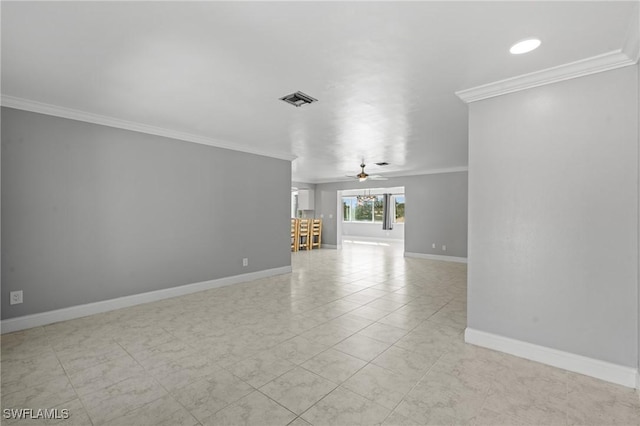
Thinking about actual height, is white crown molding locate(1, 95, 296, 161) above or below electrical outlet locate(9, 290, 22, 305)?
above

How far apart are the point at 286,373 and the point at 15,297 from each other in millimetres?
2979

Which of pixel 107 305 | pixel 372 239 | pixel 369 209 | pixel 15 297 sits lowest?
pixel 372 239

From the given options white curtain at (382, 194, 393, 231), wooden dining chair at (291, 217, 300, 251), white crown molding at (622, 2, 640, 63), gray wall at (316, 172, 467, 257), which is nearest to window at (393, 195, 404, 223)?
white curtain at (382, 194, 393, 231)

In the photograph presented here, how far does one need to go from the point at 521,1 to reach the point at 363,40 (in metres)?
0.86

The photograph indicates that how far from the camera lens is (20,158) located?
3.11 meters

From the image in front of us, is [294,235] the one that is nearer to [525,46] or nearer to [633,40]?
[525,46]

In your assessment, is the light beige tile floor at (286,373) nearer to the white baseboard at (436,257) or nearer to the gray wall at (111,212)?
the gray wall at (111,212)

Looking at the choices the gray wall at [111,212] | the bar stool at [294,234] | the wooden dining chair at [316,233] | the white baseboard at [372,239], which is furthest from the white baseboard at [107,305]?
the white baseboard at [372,239]

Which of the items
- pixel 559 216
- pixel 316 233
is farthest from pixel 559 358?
pixel 316 233

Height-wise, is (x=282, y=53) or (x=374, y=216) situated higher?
(x=282, y=53)

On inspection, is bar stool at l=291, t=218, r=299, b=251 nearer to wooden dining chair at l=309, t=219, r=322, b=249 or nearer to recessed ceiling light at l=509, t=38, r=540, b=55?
wooden dining chair at l=309, t=219, r=322, b=249

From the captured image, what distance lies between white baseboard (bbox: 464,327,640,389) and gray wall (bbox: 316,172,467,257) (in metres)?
5.13

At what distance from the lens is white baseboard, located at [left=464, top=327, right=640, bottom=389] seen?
7.02 ft

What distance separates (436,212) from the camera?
7.93 m
